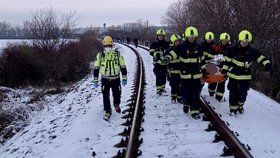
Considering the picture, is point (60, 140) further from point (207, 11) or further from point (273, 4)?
point (207, 11)

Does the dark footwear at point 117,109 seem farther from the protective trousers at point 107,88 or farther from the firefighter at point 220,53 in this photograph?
the firefighter at point 220,53

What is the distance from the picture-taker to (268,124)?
9516 mm

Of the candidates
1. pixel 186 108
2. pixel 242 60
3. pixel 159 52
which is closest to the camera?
pixel 242 60

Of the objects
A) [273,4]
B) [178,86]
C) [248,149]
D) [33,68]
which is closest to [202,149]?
[248,149]

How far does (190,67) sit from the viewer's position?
9.88 metres

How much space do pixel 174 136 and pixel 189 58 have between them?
7.70ft

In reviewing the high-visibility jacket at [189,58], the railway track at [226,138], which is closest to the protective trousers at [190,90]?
the high-visibility jacket at [189,58]

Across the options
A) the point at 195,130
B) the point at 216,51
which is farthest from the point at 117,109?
the point at 216,51

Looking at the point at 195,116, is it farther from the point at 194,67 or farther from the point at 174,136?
the point at 174,136

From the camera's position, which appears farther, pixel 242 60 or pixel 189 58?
pixel 189 58

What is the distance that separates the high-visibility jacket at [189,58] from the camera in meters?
9.80

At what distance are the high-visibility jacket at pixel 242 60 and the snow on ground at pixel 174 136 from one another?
5.09ft

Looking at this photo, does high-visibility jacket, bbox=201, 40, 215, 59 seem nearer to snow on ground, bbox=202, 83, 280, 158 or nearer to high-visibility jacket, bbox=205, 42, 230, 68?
high-visibility jacket, bbox=205, 42, 230, 68

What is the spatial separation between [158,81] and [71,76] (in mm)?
22641
